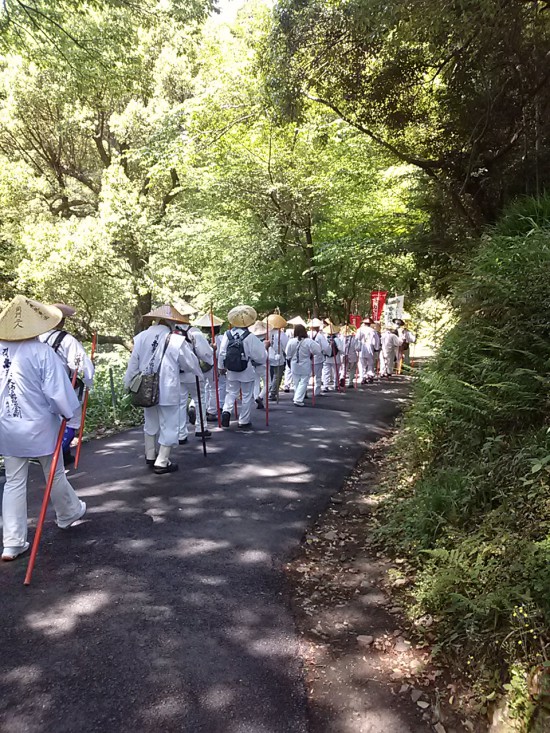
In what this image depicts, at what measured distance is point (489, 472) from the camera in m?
4.11

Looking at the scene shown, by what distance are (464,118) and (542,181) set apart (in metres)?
1.87

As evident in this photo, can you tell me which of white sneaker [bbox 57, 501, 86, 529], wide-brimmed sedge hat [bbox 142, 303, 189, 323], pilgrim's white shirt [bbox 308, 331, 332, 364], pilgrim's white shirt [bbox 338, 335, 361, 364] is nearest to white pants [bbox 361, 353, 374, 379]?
pilgrim's white shirt [bbox 338, 335, 361, 364]

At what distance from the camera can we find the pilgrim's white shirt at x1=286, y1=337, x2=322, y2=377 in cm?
1201

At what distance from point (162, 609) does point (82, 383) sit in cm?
419

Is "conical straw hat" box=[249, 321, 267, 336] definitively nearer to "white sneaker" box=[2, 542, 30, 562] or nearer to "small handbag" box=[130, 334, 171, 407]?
"small handbag" box=[130, 334, 171, 407]

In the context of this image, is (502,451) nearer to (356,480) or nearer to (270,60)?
(356,480)

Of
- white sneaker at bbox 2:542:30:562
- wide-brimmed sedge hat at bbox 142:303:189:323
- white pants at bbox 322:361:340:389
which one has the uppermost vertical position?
wide-brimmed sedge hat at bbox 142:303:189:323

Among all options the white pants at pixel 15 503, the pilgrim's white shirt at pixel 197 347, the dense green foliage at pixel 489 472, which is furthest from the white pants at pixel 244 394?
the white pants at pixel 15 503

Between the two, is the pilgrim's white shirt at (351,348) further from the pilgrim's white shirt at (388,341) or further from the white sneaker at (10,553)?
the white sneaker at (10,553)

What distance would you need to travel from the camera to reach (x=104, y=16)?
12094mm

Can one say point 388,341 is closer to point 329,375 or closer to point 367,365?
point 367,365

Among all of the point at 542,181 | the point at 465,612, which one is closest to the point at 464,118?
the point at 542,181

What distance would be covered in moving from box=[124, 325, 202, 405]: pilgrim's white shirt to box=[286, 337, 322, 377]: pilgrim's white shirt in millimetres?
5733

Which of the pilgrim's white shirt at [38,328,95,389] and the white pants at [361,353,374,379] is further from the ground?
the pilgrim's white shirt at [38,328,95,389]
